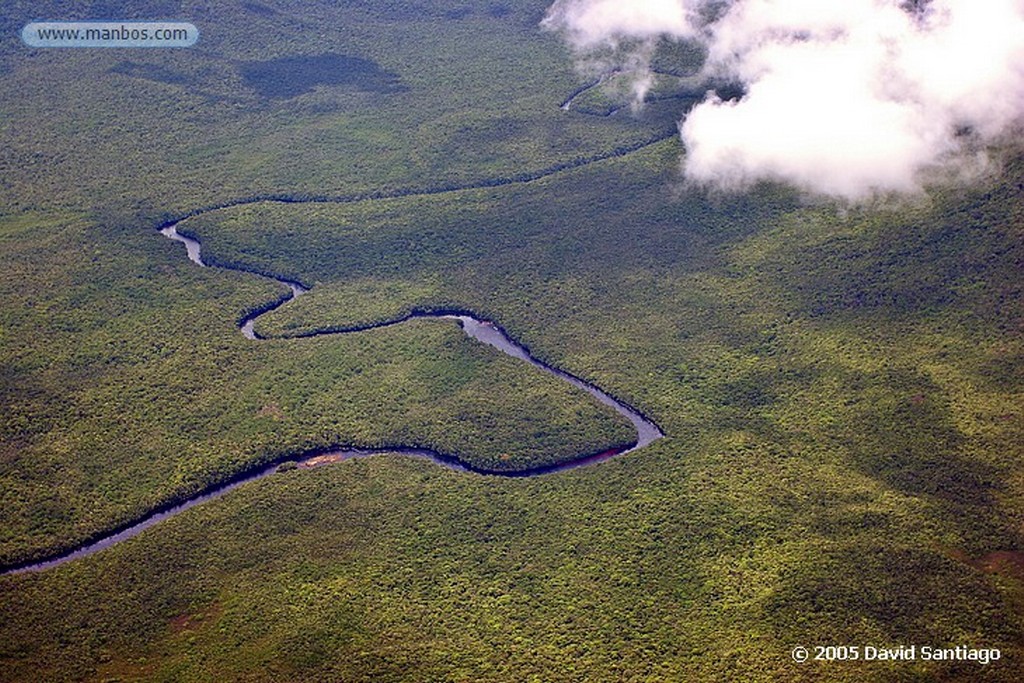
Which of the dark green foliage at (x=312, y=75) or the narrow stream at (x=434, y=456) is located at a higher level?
the dark green foliage at (x=312, y=75)

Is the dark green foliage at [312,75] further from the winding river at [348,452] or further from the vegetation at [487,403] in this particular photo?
the winding river at [348,452]

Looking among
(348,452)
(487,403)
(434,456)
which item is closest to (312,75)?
(487,403)

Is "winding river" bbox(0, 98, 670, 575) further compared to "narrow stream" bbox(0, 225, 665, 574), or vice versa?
"winding river" bbox(0, 98, 670, 575)

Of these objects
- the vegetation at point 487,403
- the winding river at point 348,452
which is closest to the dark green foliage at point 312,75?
the vegetation at point 487,403

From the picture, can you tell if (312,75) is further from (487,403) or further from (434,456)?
(434,456)

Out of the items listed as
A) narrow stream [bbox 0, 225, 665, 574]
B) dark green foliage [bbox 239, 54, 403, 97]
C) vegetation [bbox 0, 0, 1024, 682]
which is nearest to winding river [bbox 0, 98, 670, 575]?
narrow stream [bbox 0, 225, 665, 574]

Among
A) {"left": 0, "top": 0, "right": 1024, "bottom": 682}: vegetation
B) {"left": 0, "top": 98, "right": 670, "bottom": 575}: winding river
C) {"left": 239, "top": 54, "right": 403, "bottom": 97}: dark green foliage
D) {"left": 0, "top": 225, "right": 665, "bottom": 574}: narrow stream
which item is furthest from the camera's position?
{"left": 239, "top": 54, "right": 403, "bottom": 97}: dark green foliage

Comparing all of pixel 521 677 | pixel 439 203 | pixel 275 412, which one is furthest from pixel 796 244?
pixel 521 677

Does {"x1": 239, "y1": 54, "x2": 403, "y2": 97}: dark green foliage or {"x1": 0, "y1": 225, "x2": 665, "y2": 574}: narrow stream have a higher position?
{"x1": 239, "y1": 54, "x2": 403, "y2": 97}: dark green foliage

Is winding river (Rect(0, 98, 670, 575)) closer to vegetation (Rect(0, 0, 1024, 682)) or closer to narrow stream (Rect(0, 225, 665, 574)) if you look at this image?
narrow stream (Rect(0, 225, 665, 574))
